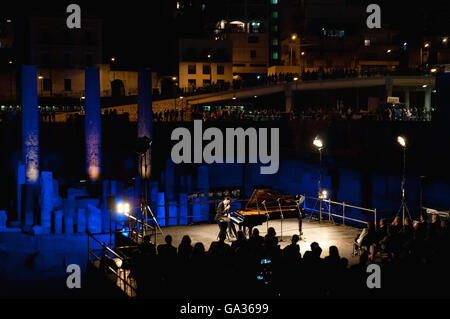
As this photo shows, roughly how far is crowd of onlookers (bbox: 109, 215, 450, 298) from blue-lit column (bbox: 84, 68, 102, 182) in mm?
13232

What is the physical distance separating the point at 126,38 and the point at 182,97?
92.2ft

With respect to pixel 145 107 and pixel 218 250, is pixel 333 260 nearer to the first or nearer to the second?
pixel 218 250

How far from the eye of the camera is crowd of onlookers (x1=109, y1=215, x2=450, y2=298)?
32.0 ft

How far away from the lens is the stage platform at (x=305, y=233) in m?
15.7

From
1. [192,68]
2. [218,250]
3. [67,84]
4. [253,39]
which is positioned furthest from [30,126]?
[253,39]

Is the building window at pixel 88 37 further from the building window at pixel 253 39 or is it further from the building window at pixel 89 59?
the building window at pixel 253 39

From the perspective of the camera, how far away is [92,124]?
2391 centimetres

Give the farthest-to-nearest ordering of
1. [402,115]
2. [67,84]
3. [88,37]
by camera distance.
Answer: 1. [88,37]
2. [67,84]
3. [402,115]

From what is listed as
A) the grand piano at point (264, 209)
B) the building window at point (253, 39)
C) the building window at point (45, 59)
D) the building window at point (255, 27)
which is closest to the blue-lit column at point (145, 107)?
the grand piano at point (264, 209)

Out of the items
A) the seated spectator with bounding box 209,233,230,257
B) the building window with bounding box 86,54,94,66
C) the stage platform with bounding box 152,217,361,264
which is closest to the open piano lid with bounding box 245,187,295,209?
the stage platform with bounding box 152,217,361,264

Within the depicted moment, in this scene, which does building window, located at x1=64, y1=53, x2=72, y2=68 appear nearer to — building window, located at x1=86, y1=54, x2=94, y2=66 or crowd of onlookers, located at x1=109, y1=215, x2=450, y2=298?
building window, located at x1=86, y1=54, x2=94, y2=66

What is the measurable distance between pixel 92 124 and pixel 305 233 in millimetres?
11296

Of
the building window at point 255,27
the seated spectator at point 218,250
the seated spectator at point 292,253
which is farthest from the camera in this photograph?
the building window at point 255,27

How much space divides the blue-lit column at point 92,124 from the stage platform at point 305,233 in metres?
6.69
